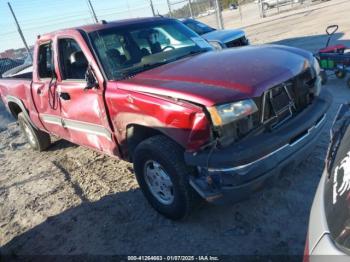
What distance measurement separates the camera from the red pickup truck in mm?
2762

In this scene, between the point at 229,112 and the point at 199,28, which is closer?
the point at 229,112

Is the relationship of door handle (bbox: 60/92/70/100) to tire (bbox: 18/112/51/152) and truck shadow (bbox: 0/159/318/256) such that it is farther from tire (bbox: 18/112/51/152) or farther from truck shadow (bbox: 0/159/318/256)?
tire (bbox: 18/112/51/152)

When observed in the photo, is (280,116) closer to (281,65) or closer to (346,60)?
(281,65)

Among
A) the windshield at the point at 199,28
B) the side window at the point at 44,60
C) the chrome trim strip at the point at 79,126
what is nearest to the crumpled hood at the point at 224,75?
the chrome trim strip at the point at 79,126

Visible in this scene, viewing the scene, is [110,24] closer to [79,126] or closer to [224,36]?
[79,126]

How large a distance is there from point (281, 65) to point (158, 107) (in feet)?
3.90

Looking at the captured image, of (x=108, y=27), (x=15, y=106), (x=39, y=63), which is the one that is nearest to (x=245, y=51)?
(x=108, y=27)

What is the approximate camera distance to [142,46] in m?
4.11

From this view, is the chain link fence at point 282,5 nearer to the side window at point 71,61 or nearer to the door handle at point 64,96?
the side window at point 71,61

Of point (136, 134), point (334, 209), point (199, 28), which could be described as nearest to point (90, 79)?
point (136, 134)

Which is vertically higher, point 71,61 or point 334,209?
point 71,61

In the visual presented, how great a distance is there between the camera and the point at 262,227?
3172 millimetres

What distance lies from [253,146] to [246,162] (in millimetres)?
141

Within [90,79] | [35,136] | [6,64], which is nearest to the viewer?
[90,79]
